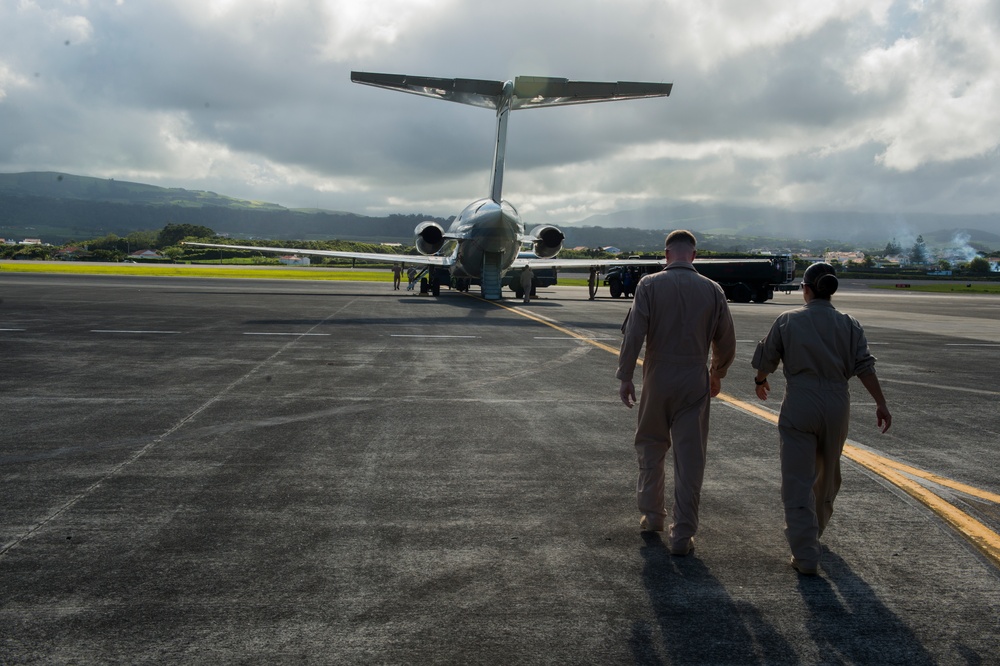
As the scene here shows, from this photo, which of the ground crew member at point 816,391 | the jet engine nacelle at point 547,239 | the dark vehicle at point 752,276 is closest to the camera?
the ground crew member at point 816,391

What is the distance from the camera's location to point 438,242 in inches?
1531

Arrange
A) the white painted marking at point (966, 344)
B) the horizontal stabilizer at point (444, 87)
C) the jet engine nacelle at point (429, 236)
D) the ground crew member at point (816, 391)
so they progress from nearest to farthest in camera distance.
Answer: the ground crew member at point (816, 391) → the white painted marking at point (966, 344) → the horizontal stabilizer at point (444, 87) → the jet engine nacelle at point (429, 236)

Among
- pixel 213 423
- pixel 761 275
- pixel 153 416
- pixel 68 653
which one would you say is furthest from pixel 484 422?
pixel 761 275

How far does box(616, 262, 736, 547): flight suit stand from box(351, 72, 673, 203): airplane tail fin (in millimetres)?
28262

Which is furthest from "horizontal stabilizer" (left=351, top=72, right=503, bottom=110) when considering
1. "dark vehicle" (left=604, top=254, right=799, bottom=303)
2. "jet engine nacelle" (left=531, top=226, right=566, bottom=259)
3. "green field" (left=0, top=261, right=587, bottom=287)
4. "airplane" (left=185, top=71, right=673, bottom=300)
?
"green field" (left=0, top=261, right=587, bottom=287)

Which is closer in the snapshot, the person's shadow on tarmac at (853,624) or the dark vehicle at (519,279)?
the person's shadow on tarmac at (853,624)

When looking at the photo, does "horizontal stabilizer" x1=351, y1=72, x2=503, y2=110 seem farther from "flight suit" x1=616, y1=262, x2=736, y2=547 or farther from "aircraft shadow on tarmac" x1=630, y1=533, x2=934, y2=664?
"aircraft shadow on tarmac" x1=630, y1=533, x2=934, y2=664

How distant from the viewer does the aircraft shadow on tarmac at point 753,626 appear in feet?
12.9

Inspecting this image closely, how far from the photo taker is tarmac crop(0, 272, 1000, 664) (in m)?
4.05

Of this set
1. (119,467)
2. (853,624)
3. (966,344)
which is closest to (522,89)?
(966,344)

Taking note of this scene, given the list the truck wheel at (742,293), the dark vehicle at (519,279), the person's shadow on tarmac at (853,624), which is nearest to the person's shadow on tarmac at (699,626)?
the person's shadow on tarmac at (853,624)

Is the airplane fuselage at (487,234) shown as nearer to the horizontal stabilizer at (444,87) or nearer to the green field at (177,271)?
the horizontal stabilizer at (444,87)

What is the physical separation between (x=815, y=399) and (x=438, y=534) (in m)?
2.62

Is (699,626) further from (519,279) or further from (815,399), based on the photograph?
(519,279)
